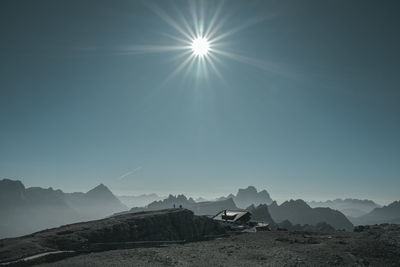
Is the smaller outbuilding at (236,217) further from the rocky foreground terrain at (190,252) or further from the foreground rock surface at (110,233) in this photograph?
the rocky foreground terrain at (190,252)

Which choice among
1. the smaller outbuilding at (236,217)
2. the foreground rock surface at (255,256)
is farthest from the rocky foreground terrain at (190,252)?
the smaller outbuilding at (236,217)

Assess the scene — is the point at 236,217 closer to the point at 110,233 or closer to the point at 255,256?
the point at 110,233

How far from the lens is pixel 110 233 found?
43406 mm

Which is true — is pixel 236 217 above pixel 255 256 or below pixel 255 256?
above

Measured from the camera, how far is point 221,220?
7056 cm

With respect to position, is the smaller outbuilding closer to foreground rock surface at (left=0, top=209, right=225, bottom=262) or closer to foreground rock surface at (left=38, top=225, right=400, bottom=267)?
foreground rock surface at (left=0, top=209, right=225, bottom=262)

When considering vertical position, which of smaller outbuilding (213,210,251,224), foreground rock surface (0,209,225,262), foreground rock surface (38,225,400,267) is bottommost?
foreground rock surface (38,225,400,267)

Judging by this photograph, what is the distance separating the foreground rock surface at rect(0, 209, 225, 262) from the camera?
3005 cm

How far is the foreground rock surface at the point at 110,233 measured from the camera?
30.0 metres

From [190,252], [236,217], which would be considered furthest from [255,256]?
[236,217]

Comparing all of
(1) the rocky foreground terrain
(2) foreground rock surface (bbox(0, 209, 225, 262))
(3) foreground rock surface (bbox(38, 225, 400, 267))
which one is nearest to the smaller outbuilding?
(2) foreground rock surface (bbox(0, 209, 225, 262))

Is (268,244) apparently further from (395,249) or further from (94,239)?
(94,239)

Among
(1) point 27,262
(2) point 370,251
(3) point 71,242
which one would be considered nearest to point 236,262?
(2) point 370,251

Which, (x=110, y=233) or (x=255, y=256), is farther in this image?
(x=110, y=233)
